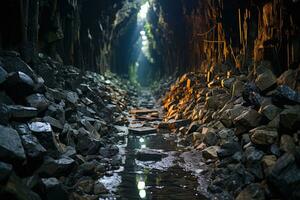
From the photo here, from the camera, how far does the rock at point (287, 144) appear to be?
5.18m

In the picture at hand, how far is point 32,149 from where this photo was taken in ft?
16.1

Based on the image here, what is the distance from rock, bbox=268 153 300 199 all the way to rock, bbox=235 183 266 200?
246mm

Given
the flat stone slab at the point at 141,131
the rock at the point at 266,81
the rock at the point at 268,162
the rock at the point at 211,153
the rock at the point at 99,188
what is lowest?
the flat stone slab at the point at 141,131

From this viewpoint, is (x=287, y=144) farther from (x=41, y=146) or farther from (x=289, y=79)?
(x=41, y=146)

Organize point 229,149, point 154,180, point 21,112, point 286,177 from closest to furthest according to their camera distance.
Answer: point 286,177, point 21,112, point 154,180, point 229,149

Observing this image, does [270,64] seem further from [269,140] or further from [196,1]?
[196,1]

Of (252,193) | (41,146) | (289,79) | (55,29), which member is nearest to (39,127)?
(41,146)

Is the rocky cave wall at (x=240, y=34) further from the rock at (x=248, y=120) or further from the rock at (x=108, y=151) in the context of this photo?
the rock at (x=108, y=151)

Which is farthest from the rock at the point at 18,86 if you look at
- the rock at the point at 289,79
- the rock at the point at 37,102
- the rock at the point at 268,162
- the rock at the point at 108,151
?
the rock at the point at 289,79

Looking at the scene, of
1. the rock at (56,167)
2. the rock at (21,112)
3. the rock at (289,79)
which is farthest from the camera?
the rock at (289,79)

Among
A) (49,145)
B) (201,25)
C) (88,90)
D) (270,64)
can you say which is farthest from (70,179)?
(201,25)

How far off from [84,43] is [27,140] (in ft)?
44.0

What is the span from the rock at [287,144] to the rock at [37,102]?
4.32 m

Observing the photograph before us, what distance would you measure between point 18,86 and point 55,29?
6.97 meters
